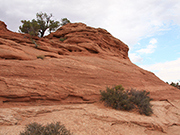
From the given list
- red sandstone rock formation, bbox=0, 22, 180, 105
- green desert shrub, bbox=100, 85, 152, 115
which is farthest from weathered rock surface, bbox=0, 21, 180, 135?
green desert shrub, bbox=100, 85, 152, 115

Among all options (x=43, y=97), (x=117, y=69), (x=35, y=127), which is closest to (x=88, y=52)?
(x=117, y=69)

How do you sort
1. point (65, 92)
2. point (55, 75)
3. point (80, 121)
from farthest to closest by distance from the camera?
point (55, 75), point (65, 92), point (80, 121)

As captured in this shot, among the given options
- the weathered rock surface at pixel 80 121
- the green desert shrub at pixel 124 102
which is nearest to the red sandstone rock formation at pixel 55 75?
the green desert shrub at pixel 124 102

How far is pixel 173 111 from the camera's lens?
9328 mm

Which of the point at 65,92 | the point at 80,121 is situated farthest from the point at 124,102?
the point at 65,92

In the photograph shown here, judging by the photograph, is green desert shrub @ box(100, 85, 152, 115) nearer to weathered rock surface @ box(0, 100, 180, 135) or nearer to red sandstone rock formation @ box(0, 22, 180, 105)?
red sandstone rock formation @ box(0, 22, 180, 105)

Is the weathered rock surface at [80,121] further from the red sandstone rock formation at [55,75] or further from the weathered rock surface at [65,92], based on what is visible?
the red sandstone rock formation at [55,75]

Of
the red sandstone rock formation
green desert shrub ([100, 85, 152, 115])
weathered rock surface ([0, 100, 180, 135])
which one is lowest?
weathered rock surface ([0, 100, 180, 135])

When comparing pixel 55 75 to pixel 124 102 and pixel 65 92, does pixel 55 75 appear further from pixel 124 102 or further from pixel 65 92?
pixel 124 102

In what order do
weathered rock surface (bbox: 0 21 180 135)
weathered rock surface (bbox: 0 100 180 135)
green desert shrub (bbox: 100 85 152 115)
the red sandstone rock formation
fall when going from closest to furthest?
weathered rock surface (bbox: 0 100 180 135)
weathered rock surface (bbox: 0 21 180 135)
the red sandstone rock formation
green desert shrub (bbox: 100 85 152 115)

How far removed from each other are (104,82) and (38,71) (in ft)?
15.5

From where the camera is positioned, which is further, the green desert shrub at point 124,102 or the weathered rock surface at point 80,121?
the green desert shrub at point 124,102

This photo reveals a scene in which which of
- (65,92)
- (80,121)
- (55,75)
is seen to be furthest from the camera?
(55,75)

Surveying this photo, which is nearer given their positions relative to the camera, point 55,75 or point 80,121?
point 80,121
